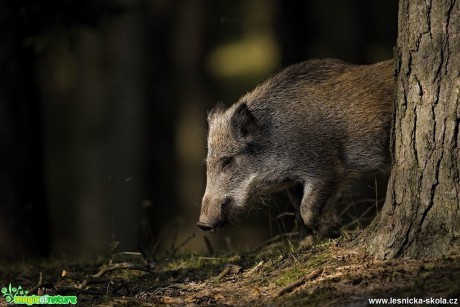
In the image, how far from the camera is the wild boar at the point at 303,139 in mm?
6910

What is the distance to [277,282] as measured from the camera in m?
5.34

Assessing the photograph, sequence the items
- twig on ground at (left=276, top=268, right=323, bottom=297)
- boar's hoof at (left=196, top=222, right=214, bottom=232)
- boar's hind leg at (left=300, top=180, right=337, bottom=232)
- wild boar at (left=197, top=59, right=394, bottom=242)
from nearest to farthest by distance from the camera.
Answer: twig on ground at (left=276, top=268, right=323, bottom=297) → boar's hoof at (left=196, top=222, right=214, bottom=232) → boar's hind leg at (left=300, top=180, right=337, bottom=232) → wild boar at (left=197, top=59, right=394, bottom=242)

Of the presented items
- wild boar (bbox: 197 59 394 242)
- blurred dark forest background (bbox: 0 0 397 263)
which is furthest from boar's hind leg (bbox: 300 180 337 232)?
blurred dark forest background (bbox: 0 0 397 263)

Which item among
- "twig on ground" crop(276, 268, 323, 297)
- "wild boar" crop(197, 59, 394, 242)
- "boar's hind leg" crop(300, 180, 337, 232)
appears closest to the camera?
"twig on ground" crop(276, 268, 323, 297)

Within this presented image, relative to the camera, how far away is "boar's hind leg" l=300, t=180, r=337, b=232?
681 cm

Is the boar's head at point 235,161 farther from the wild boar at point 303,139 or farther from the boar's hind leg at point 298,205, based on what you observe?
the boar's hind leg at point 298,205

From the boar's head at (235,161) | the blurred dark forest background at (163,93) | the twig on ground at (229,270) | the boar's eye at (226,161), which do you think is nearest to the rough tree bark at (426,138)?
the twig on ground at (229,270)

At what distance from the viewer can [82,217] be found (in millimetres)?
19438

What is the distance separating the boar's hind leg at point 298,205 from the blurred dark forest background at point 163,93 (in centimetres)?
493

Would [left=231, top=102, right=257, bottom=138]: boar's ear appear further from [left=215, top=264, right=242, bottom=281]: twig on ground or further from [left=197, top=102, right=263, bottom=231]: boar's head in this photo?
[left=215, top=264, right=242, bottom=281]: twig on ground

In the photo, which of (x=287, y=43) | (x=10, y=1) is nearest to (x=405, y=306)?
(x=10, y=1)

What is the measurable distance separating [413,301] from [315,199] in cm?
248

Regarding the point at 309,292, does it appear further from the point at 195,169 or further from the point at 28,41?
the point at 195,169

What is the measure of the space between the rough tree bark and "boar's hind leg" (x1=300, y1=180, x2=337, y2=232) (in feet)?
4.53
